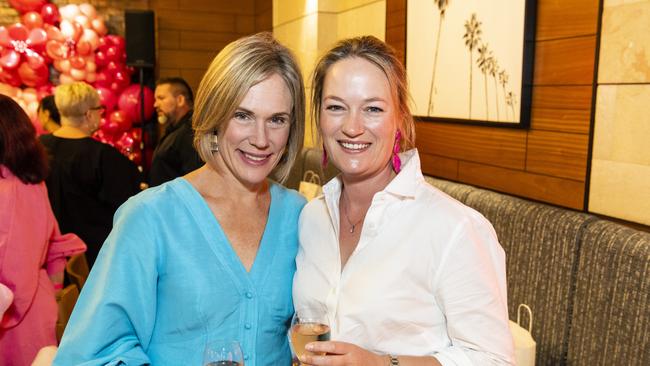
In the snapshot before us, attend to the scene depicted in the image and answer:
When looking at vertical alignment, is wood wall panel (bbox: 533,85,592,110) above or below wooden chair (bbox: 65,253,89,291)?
above

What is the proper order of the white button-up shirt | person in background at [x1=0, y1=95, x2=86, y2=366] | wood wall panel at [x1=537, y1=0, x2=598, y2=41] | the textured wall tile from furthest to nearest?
person in background at [x1=0, y1=95, x2=86, y2=366] → wood wall panel at [x1=537, y1=0, x2=598, y2=41] → the textured wall tile → the white button-up shirt

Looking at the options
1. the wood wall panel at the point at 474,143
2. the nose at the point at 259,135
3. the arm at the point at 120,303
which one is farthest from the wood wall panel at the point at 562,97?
the arm at the point at 120,303

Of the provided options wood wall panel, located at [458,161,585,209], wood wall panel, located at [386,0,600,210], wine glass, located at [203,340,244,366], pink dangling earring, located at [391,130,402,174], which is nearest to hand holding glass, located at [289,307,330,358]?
wine glass, located at [203,340,244,366]

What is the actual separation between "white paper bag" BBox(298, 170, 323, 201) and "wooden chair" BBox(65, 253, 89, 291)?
1283 mm

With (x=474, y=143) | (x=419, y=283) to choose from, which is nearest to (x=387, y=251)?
(x=419, y=283)

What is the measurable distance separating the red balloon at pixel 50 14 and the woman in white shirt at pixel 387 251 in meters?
6.79

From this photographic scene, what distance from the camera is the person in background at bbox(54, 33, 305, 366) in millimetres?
1360

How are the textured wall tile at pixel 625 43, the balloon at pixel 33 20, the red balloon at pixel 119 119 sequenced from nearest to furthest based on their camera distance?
the textured wall tile at pixel 625 43
the balloon at pixel 33 20
the red balloon at pixel 119 119

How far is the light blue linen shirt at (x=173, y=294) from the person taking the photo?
1.34m

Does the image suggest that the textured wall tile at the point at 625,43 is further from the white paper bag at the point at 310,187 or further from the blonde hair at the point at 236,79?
the white paper bag at the point at 310,187

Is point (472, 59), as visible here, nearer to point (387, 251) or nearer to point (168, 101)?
point (387, 251)

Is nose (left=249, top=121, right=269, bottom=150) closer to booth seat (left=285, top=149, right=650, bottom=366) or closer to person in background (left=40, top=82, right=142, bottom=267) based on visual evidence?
booth seat (left=285, top=149, right=650, bottom=366)

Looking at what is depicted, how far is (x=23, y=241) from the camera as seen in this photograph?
244 cm

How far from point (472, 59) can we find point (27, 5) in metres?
6.46
